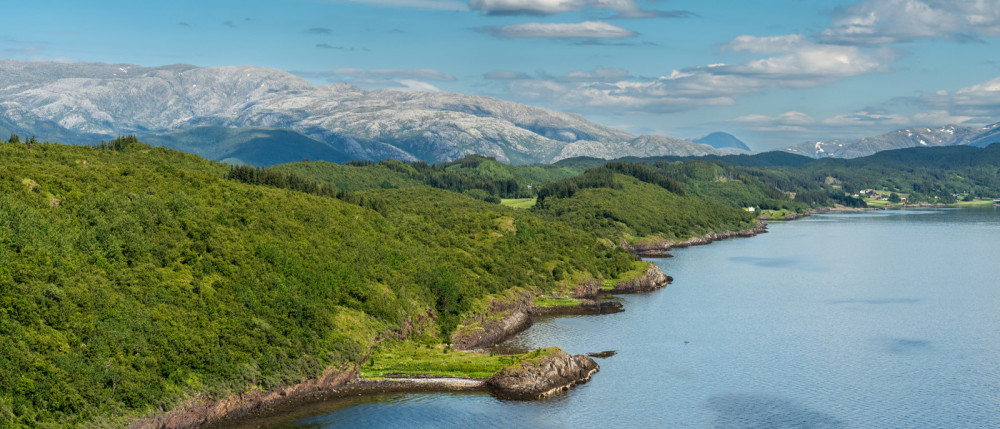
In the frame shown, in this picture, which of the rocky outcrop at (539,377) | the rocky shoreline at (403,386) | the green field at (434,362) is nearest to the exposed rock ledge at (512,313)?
the rocky shoreline at (403,386)

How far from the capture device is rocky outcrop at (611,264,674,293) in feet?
578

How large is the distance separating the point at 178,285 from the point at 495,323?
5118cm

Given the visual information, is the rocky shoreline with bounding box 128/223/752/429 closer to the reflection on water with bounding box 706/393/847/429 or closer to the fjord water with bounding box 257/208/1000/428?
the fjord water with bounding box 257/208/1000/428

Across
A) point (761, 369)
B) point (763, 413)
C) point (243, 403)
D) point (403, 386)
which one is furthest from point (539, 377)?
point (243, 403)

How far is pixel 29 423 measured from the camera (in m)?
67.4

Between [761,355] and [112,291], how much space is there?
275ft

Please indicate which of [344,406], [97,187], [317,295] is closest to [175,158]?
[97,187]

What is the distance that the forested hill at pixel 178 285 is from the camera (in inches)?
2950

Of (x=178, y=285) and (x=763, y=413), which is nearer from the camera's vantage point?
(x=763, y=413)

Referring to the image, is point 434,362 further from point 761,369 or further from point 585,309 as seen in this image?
point 585,309

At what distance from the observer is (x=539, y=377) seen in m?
97.6

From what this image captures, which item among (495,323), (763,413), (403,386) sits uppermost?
(495,323)

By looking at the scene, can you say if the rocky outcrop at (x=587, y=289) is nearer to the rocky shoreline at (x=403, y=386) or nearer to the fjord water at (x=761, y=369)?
the fjord water at (x=761, y=369)

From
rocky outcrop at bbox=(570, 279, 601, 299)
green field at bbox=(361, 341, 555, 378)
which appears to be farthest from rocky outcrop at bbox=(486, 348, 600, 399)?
rocky outcrop at bbox=(570, 279, 601, 299)
